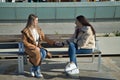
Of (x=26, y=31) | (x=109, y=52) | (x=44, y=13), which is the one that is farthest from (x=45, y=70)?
(x=44, y=13)

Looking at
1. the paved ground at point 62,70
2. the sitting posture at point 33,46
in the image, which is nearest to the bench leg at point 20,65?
the paved ground at point 62,70

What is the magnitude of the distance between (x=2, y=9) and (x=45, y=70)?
977 cm

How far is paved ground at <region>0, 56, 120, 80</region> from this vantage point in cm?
633

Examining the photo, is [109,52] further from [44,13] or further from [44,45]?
[44,13]

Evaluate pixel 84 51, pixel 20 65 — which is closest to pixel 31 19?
pixel 20 65

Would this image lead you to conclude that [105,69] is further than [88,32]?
Yes

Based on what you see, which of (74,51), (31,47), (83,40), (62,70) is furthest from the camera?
(62,70)

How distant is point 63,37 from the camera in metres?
7.64

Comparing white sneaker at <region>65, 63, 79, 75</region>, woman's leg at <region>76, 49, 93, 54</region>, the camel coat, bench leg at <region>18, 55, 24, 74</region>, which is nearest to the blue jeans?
woman's leg at <region>76, 49, 93, 54</region>

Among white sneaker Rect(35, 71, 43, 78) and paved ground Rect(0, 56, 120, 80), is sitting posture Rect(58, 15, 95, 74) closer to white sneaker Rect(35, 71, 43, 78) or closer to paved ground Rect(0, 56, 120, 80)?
paved ground Rect(0, 56, 120, 80)

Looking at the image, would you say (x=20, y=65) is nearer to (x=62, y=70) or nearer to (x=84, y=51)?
(x=62, y=70)

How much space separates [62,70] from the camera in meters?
6.88

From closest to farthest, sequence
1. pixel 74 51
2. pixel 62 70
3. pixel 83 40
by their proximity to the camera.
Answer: pixel 74 51 < pixel 83 40 < pixel 62 70

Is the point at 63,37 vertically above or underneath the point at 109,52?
above
